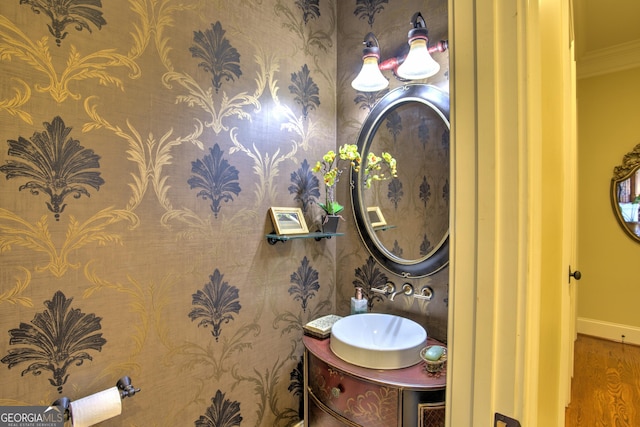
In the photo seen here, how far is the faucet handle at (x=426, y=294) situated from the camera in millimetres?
1377

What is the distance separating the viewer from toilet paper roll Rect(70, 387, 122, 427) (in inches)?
33.3

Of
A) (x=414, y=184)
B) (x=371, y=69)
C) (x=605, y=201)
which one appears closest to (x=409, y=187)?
(x=414, y=184)

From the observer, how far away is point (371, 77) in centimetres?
150

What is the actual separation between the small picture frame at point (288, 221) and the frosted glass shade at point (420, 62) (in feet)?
2.74

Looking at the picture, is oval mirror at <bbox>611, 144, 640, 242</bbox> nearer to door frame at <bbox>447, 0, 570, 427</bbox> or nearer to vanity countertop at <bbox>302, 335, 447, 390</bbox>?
vanity countertop at <bbox>302, 335, 447, 390</bbox>

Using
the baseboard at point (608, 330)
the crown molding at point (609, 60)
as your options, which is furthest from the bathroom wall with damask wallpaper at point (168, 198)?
the baseboard at point (608, 330)

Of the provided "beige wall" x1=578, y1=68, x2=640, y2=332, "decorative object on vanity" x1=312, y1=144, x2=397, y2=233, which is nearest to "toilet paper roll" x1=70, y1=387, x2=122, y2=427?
"decorative object on vanity" x1=312, y1=144, x2=397, y2=233

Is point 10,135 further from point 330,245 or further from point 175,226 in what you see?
point 330,245

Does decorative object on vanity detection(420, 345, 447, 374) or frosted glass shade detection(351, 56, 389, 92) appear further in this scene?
frosted glass shade detection(351, 56, 389, 92)

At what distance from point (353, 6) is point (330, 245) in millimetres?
1359

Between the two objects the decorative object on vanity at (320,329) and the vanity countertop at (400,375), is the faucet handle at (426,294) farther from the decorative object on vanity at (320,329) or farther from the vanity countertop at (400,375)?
the decorative object on vanity at (320,329)

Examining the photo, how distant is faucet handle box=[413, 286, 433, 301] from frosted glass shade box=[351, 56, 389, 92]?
102cm

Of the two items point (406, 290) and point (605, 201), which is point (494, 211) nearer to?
point (406, 290)

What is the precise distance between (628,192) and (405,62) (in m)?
3.03
